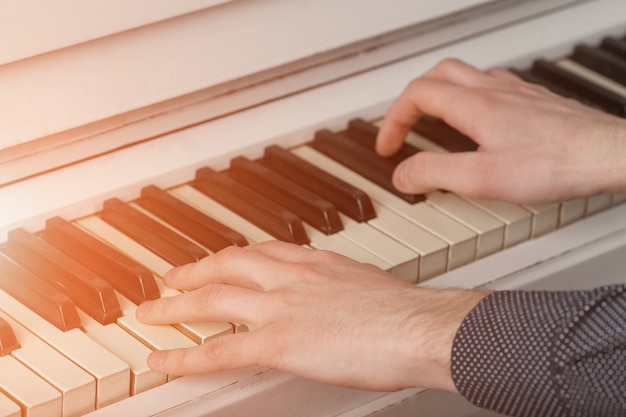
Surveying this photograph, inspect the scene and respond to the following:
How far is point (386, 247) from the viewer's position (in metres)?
1.66

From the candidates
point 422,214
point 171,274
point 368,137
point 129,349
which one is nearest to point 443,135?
point 368,137

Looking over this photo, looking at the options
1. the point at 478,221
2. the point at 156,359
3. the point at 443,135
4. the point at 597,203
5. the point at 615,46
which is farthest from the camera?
the point at 615,46

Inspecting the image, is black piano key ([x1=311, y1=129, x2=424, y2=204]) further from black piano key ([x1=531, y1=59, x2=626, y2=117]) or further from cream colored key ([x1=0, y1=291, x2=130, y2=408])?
cream colored key ([x1=0, y1=291, x2=130, y2=408])

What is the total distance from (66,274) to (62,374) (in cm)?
20

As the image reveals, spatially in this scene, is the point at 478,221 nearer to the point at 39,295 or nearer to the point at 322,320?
the point at 322,320

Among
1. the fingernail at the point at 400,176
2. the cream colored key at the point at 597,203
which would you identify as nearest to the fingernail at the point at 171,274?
the fingernail at the point at 400,176

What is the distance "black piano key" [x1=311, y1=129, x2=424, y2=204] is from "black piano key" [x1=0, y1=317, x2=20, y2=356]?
662 mm

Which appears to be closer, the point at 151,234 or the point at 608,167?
the point at 151,234

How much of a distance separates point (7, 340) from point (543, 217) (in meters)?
0.82

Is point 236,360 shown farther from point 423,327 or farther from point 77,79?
point 77,79

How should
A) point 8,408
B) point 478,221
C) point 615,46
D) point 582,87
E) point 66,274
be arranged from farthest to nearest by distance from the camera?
point 615,46 → point 582,87 → point 478,221 → point 66,274 → point 8,408

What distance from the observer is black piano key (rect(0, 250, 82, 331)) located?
1429 millimetres

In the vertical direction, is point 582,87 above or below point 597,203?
above

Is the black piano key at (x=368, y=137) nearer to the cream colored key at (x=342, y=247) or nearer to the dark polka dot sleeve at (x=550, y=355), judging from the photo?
the cream colored key at (x=342, y=247)
